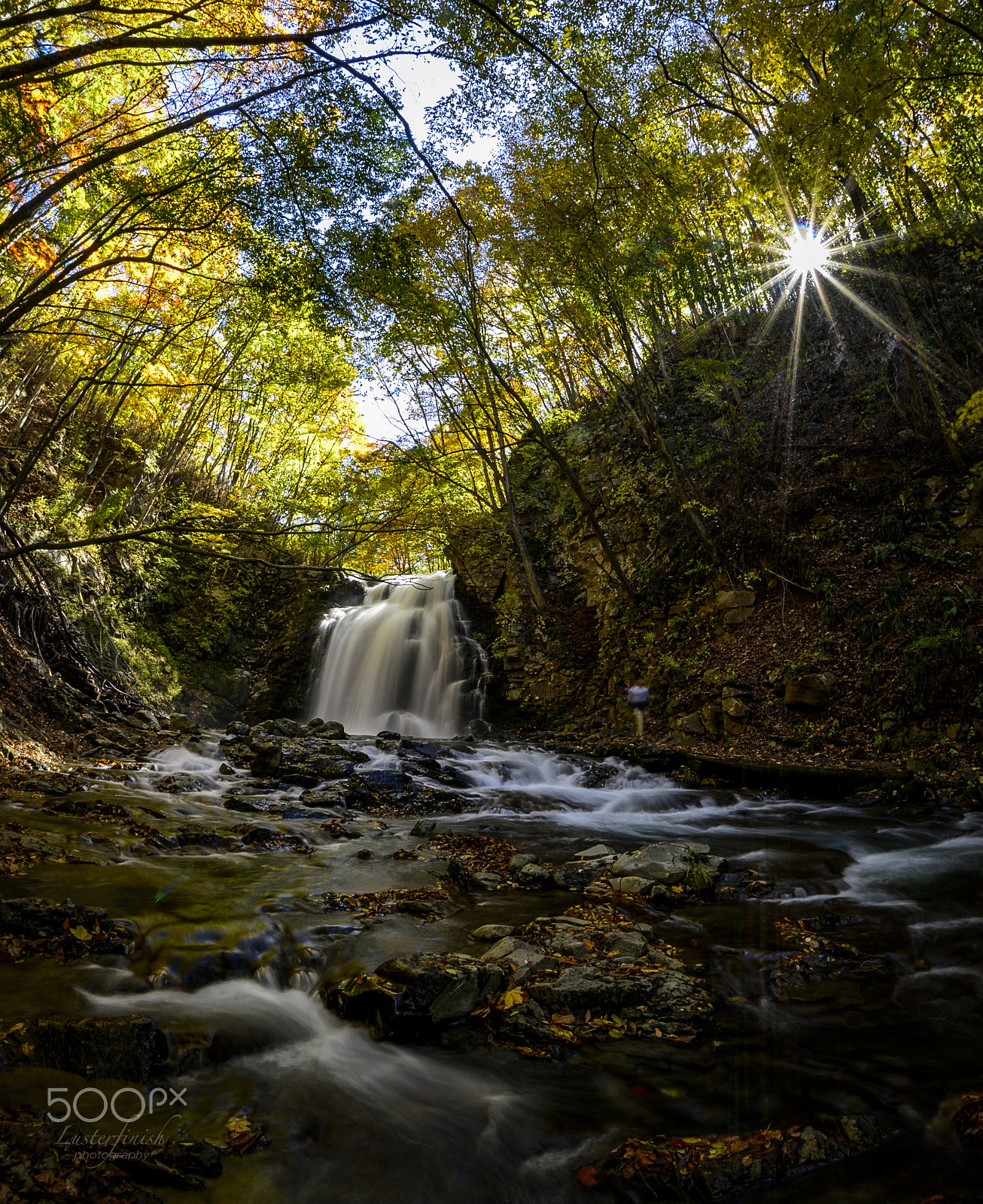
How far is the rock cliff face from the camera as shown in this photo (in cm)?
830

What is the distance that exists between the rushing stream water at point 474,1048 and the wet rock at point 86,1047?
0.08 metres

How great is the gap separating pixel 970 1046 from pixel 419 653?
47.2 feet

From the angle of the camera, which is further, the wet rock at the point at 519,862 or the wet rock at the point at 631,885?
the wet rock at the point at 519,862

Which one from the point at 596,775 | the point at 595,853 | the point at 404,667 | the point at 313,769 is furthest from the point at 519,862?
the point at 404,667

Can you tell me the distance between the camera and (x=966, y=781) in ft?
22.9

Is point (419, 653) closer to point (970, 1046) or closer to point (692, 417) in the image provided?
point (692, 417)

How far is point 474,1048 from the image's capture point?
299 cm

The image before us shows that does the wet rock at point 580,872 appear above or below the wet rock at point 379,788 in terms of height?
below

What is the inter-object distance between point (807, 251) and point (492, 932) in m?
14.4

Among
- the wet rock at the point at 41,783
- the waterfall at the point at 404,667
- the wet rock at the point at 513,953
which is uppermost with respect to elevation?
the waterfall at the point at 404,667

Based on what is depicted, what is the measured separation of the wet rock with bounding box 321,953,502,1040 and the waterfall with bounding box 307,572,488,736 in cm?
1145

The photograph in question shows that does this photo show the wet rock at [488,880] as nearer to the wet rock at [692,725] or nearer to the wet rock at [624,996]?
the wet rock at [624,996]

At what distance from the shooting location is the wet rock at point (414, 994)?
10.2ft

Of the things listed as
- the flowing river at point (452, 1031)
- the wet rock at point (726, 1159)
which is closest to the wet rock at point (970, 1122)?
the flowing river at point (452, 1031)
